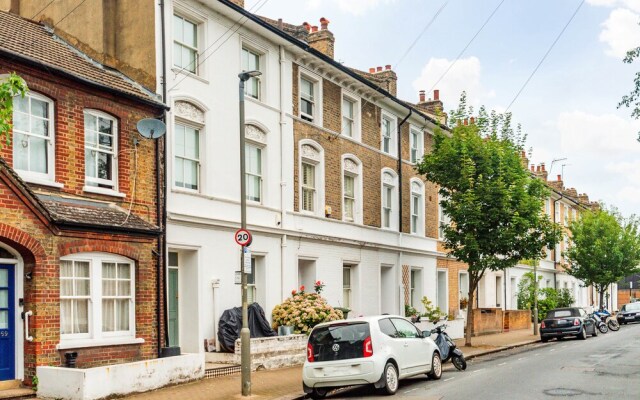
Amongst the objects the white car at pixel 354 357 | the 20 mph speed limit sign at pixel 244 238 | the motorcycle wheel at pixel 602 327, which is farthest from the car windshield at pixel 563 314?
the 20 mph speed limit sign at pixel 244 238

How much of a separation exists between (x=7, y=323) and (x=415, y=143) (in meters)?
22.4

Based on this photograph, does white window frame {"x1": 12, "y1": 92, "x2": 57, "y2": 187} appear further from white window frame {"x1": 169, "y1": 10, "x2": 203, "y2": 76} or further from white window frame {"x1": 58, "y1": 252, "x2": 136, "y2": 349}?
white window frame {"x1": 169, "y1": 10, "x2": 203, "y2": 76}

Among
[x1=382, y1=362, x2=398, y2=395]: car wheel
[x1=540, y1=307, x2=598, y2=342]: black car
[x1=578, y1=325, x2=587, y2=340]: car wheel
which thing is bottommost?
[x1=578, y1=325, x2=587, y2=340]: car wheel

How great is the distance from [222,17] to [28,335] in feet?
33.6

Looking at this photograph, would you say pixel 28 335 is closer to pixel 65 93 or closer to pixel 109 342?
→ pixel 109 342

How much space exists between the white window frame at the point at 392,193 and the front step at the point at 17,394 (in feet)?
58.2

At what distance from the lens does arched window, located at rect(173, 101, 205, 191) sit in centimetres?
1858

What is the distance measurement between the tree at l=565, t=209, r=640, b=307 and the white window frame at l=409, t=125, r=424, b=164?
2238cm

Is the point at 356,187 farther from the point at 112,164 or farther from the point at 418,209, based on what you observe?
the point at 112,164

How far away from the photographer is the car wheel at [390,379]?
1441 cm

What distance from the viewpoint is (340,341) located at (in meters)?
14.7

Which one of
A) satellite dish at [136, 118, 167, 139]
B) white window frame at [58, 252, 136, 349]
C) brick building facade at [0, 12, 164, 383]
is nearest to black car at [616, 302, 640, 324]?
brick building facade at [0, 12, 164, 383]

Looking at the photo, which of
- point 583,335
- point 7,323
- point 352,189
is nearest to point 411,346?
point 7,323

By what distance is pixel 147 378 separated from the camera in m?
14.6
